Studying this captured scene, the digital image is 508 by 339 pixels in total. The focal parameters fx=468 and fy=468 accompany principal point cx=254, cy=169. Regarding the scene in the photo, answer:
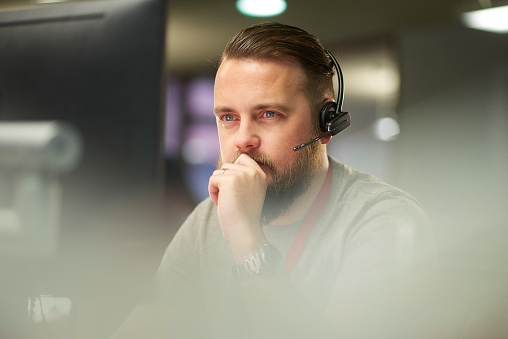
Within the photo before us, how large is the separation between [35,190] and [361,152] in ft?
1.83

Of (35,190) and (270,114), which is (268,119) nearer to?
(270,114)

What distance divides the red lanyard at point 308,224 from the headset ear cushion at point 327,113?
109mm

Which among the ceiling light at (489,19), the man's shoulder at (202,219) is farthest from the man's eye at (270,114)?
the ceiling light at (489,19)

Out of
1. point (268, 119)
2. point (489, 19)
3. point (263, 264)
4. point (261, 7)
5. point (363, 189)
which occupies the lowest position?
point (263, 264)

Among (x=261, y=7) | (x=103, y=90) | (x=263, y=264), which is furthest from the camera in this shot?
(x=261, y=7)

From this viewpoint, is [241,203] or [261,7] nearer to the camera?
[241,203]

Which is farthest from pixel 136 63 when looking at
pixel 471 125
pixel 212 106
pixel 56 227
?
pixel 471 125

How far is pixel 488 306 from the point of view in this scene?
704 millimetres

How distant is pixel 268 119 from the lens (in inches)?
28.6

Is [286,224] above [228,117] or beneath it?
beneath

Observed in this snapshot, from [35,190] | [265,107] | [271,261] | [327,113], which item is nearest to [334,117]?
[327,113]

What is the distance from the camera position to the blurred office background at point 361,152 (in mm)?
744

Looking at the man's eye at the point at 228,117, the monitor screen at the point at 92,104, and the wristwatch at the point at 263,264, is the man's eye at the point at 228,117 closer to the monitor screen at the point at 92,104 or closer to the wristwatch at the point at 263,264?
the monitor screen at the point at 92,104

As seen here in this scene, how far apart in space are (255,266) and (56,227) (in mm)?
339
